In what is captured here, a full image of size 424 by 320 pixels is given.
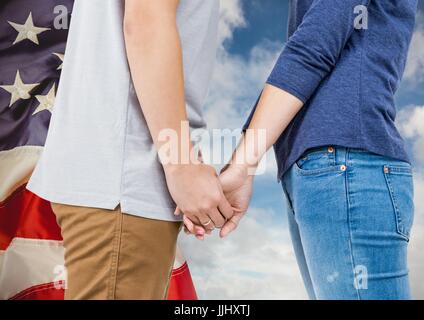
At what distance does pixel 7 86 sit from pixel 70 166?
3.76ft

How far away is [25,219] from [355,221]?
4.44 feet

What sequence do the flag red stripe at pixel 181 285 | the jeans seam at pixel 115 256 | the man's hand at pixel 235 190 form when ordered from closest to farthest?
1. the jeans seam at pixel 115 256
2. the man's hand at pixel 235 190
3. the flag red stripe at pixel 181 285

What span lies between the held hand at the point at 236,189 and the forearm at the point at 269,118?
0.06 m

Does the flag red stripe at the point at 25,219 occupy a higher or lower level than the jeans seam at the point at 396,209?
higher

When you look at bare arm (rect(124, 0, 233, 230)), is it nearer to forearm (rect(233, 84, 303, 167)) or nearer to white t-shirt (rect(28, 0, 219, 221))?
white t-shirt (rect(28, 0, 219, 221))

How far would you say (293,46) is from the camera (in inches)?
38.8

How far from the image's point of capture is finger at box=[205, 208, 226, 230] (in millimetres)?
906

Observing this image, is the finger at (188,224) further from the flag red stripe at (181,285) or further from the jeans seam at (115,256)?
the flag red stripe at (181,285)

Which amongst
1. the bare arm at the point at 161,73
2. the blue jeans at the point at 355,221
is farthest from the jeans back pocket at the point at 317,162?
the bare arm at the point at 161,73

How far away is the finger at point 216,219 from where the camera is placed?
906 mm

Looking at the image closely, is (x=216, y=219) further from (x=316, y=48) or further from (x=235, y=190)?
(x=316, y=48)

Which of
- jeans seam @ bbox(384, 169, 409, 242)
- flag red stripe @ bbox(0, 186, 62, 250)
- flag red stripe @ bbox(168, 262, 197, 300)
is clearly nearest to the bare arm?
jeans seam @ bbox(384, 169, 409, 242)

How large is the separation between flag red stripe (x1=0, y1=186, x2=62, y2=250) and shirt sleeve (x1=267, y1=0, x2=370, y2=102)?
1172 mm
